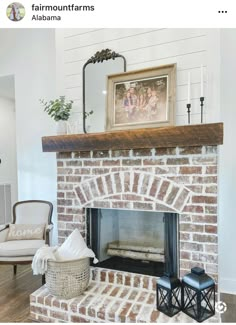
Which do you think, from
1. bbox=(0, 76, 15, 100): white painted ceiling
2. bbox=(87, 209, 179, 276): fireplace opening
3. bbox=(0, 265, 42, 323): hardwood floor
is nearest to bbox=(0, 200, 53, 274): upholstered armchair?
bbox=(0, 265, 42, 323): hardwood floor

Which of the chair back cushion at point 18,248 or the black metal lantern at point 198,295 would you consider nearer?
the black metal lantern at point 198,295

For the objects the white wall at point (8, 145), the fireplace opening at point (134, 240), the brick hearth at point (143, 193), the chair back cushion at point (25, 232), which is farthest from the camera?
the white wall at point (8, 145)

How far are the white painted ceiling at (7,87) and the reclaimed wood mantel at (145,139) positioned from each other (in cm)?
199

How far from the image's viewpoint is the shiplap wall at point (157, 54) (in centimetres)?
208

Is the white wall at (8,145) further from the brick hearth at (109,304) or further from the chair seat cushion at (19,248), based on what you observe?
the brick hearth at (109,304)

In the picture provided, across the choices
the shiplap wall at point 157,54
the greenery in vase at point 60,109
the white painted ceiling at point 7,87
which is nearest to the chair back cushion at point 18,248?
the greenery in vase at point 60,109

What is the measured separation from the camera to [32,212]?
3.20 meters

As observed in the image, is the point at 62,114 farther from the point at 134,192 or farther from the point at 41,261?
A: the point at 41,261

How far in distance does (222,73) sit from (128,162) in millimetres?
1300

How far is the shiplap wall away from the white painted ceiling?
5.02ft

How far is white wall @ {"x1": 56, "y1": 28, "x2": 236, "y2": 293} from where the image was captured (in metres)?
2.09

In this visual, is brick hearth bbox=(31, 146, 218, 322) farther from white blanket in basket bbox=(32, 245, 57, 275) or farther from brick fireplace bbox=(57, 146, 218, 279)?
white blanket in basket bbox=(32, 245, 57, 275)
